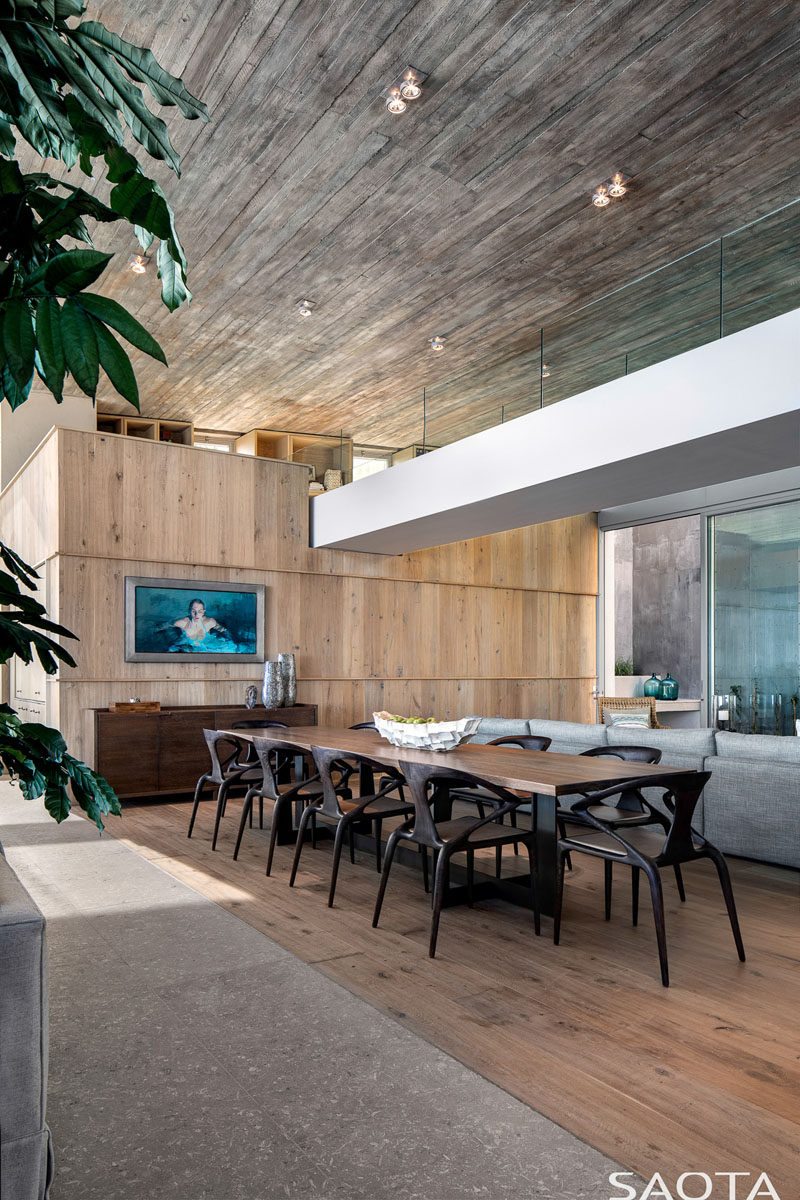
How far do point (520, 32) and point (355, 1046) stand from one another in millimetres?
4437

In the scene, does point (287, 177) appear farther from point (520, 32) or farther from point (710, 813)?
point (710, 813)

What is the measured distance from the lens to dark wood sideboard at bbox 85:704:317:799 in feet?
23.3

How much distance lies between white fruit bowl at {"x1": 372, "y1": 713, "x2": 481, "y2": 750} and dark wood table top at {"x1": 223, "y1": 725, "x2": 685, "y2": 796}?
4cm

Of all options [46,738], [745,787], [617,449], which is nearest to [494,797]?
[745,787]

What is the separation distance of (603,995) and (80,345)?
3.02 m

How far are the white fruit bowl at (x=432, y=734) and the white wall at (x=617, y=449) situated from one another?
2170 millimetres

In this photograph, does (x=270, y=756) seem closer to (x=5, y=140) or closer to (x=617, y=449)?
(x=617, y=449)

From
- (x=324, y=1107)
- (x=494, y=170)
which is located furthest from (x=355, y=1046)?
(x=494, y=170)

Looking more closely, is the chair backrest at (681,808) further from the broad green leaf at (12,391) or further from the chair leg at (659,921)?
the broad green leaf at (12,391)

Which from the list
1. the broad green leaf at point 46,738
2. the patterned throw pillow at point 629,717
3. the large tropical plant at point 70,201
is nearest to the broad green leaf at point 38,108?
the large tropical plant at point 70,201

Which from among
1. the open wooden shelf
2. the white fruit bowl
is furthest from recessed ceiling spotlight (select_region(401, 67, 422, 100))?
the open wooden shelf

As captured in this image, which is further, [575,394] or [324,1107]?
[575,394]

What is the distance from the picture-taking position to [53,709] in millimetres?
7594

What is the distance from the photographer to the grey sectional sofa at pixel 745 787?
4691mm
